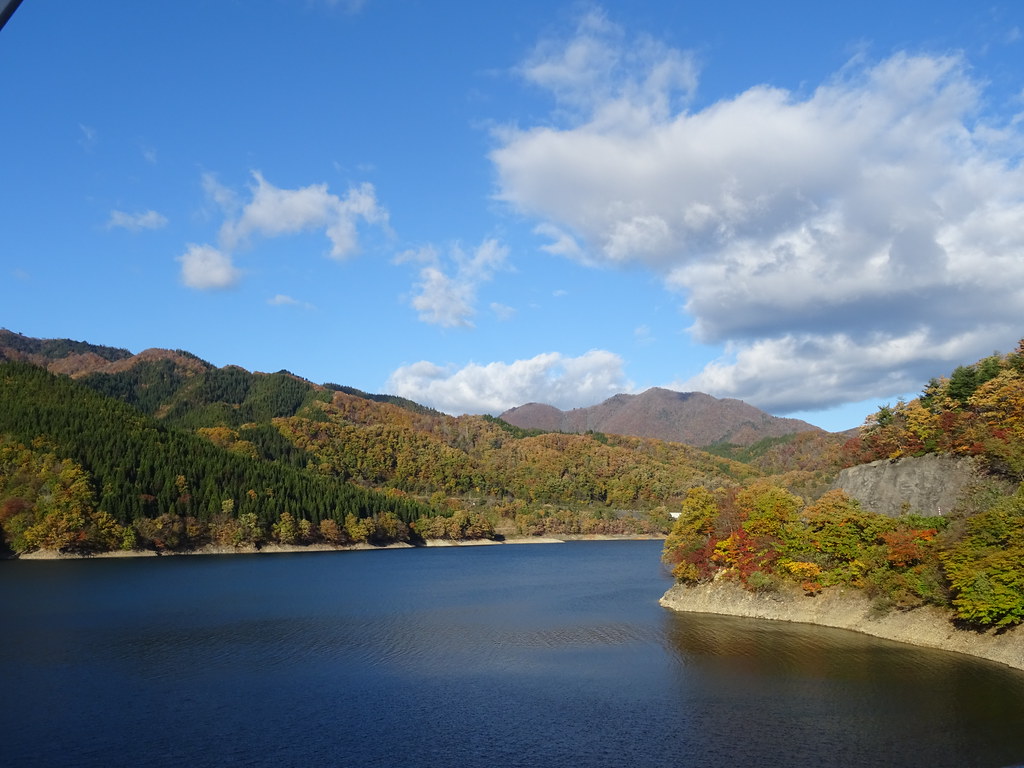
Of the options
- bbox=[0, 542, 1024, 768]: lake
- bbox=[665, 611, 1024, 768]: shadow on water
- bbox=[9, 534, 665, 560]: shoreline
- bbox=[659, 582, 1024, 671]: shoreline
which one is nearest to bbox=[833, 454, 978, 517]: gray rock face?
bbox=[659, 582, 1024, 671]: shoreline

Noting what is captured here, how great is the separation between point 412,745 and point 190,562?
292 feet

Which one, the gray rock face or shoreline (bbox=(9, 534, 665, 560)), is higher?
the gray rock face

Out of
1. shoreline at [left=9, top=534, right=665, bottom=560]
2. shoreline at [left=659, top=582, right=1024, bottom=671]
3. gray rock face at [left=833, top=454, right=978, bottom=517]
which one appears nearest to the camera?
shoreline at [left=659, top=582, right=1024, bottom=671]

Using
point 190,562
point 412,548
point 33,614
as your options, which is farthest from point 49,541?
point 412,548

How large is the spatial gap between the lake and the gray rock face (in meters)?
17.5

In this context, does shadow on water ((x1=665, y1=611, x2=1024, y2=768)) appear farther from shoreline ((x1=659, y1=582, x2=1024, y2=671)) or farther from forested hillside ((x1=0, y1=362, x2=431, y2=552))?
forested hillside ((x1=0, y1=362, x2=431, y2=552))

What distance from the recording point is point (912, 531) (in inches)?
1911

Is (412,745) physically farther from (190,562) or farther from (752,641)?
(190,562)

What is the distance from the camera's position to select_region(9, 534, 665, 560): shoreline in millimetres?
102706

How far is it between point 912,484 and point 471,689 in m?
45.6

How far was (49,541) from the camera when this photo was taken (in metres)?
102

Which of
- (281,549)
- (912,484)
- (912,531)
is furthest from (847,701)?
(281,549)

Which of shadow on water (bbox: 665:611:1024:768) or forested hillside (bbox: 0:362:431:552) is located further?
forested hillside (bbox: 0:362:431:552)

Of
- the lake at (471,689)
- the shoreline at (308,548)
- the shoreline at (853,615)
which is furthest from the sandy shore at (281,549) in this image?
the shoreline at (853,615)
